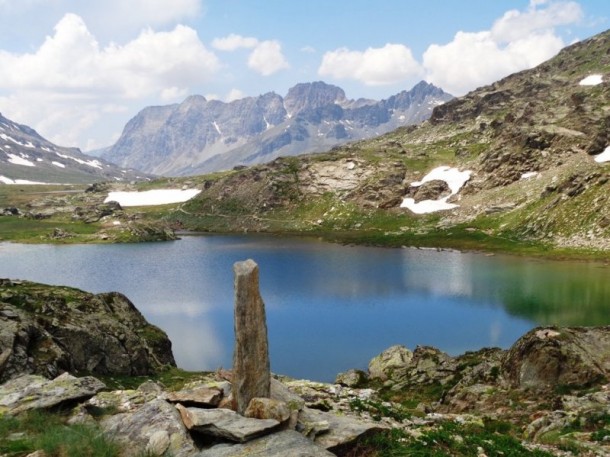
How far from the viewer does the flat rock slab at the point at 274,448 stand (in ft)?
45.6

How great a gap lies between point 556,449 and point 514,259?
97.1 m

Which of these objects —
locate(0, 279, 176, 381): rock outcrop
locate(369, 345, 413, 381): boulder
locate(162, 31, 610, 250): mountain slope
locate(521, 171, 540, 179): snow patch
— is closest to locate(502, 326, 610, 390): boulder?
locate(369, 345, 413, 381): boulder

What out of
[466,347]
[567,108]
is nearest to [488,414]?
[466,347]

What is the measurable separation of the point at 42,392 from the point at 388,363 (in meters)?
28.5

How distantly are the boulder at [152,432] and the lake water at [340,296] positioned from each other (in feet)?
101

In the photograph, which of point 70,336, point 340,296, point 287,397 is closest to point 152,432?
Result: point 287,397

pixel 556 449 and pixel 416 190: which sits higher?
pixel 416 190

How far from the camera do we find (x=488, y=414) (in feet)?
88.7

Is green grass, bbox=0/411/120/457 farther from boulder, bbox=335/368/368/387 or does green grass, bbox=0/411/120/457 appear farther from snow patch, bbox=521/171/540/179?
snow patch, bbox=521/171/540/179

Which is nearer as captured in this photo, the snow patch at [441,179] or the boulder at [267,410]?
the boulder at [267,410]

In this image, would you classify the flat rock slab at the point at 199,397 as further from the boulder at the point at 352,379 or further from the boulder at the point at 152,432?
the boulder at the point at 352,379

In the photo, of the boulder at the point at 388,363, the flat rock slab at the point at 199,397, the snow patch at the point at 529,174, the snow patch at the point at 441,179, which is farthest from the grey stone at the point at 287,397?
the snow patch at the point at 529,174

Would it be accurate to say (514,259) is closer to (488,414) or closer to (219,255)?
(219,255)

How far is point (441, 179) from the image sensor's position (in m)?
181
